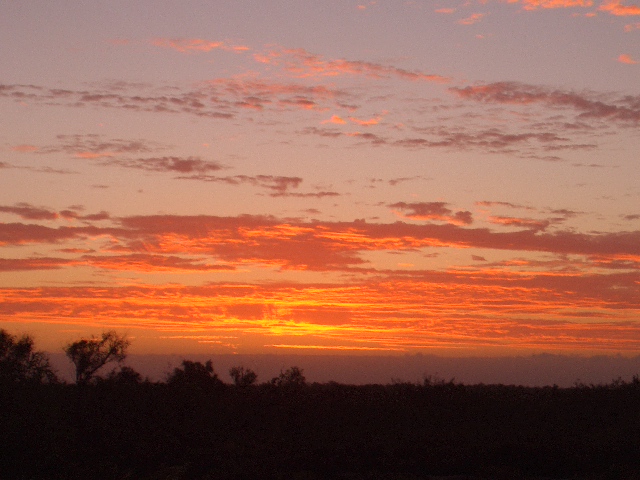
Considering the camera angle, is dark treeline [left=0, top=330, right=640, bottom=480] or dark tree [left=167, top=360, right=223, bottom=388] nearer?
dark treeline [left=0, top=330, right=640, bottom=480]

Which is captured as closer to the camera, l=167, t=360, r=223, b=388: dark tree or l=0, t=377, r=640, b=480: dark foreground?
l=0, t=377, r=640, b=480: dark foreground

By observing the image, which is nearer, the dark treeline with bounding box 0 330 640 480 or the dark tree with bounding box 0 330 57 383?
the dark treeline with bounding box 0 330 640 480

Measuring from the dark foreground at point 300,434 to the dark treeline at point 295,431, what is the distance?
8 centimetres

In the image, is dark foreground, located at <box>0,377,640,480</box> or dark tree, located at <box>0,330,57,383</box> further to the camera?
dark tree, located at <box>0,330,57,383</box>

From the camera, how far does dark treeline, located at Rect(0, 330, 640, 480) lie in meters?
26.4

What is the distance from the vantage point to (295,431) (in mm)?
36625

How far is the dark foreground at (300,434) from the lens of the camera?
26328 millimetres

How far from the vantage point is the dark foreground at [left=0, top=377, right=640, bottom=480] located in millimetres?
26328

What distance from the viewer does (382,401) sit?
4759cm

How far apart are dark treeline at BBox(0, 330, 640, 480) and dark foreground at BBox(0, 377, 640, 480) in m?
0.08

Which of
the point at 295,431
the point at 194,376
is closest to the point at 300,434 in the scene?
the point at 295,431

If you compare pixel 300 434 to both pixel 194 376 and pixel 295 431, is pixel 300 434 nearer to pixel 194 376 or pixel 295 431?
pixel 295 431

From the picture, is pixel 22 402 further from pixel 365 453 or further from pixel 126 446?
pixel 365 453

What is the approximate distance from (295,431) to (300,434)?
1.36 metres
